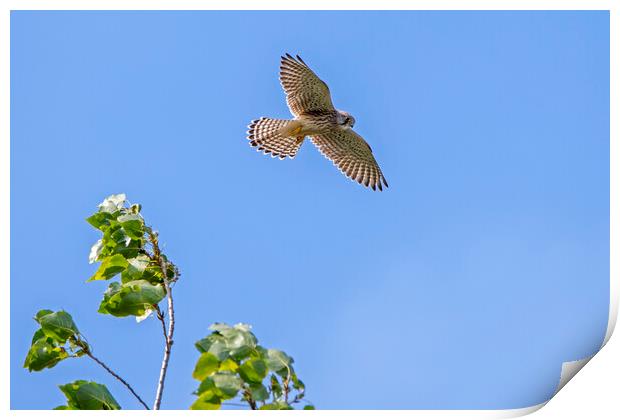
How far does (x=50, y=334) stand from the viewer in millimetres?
1603

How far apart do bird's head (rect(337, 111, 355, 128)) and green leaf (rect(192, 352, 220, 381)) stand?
3.21m

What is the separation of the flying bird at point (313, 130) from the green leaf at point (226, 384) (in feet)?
9.94

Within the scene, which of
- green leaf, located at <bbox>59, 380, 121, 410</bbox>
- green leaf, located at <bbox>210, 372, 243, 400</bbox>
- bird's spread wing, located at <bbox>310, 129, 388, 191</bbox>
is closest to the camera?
green leaf, located at <bbox>210, 372, 243, 400</bbox>

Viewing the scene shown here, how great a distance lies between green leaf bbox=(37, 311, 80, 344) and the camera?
159 cm

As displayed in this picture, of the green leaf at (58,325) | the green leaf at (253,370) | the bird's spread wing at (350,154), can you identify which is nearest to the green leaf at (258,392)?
the green leaf at (253,370)

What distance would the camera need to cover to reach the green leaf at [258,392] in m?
1.31

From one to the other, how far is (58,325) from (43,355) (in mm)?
70

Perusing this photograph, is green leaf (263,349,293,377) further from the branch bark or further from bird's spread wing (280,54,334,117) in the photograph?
bird's spread wing (280,54,334,117)

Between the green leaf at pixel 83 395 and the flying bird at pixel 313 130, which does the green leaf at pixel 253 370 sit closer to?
the green leaf at pixel 83 395

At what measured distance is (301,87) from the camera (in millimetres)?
4297

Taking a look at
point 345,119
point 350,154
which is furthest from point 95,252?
point 350,154

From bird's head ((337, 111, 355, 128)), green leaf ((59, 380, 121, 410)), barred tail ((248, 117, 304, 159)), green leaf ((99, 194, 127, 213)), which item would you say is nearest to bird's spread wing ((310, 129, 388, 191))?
bird's head ((337, 111, 355, 128))
